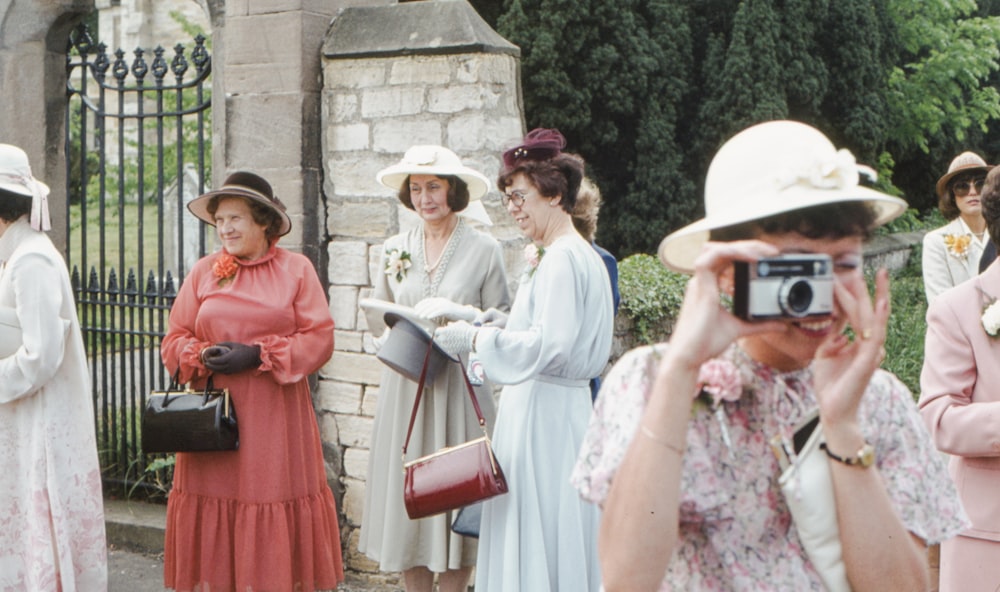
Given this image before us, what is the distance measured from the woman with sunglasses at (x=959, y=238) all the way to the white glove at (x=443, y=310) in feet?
8.66

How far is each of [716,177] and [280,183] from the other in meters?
4.29

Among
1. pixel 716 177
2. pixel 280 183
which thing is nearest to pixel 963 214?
pixel 280 183

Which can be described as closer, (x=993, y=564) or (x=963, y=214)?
(x=993, y=564)

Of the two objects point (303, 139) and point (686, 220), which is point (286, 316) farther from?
point (686, 220)

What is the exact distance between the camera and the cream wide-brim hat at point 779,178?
5.74 ft

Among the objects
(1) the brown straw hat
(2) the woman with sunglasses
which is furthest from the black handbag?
(1) the brown straw hat

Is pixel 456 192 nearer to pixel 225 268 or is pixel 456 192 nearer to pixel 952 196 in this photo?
pixel 225 268

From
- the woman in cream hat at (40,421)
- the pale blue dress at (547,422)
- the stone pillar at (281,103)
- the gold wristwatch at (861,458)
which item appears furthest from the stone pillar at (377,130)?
the gold wristwatch at (861,458)

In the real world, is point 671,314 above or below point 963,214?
below

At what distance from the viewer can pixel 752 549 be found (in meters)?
1.79

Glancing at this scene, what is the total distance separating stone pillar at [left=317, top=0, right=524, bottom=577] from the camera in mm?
5508

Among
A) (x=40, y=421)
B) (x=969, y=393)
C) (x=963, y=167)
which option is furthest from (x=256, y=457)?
(x=963, y=167)

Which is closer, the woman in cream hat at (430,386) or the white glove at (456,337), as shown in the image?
the white glove at (456,337)

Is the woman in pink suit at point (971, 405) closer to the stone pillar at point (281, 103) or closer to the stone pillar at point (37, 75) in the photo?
the stone pillar at point (281, 103)
